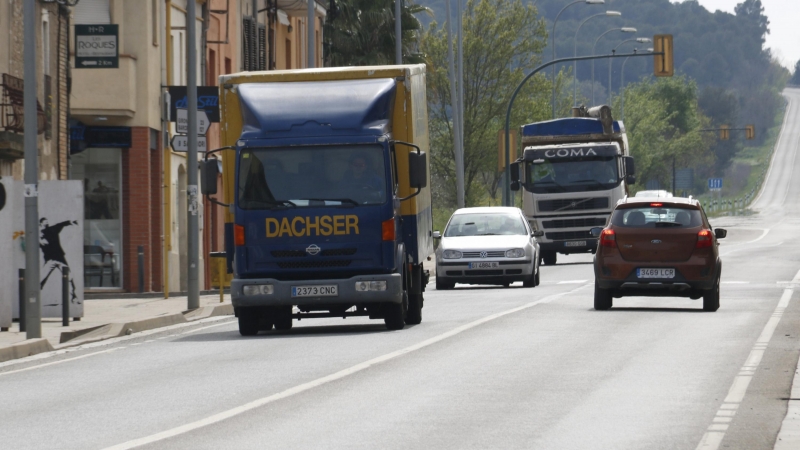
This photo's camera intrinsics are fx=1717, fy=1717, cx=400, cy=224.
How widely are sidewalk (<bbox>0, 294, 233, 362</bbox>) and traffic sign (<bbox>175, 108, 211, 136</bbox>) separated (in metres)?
2.95

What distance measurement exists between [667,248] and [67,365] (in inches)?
369

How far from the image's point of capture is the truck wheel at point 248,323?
20.8m

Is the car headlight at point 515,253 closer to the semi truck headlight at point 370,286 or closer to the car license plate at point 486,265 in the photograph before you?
the car license plate at point 486,265

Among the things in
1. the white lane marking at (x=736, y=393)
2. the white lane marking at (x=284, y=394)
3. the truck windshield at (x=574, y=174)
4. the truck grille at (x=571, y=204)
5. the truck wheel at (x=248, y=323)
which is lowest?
the white lane marking at (x=736, y=393)

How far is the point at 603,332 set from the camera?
19766 millimetres

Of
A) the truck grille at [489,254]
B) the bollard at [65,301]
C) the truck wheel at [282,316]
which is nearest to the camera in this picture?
the truck wheel at [282,316]

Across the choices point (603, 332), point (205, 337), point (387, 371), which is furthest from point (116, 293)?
point (387, 371)

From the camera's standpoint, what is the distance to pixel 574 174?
42.7m

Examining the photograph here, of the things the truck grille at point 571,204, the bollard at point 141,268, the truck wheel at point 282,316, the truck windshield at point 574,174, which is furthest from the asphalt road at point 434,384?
the truck grille at point 571,204

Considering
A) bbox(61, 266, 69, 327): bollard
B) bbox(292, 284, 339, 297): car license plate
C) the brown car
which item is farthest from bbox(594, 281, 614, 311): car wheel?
bbox(61, 266, 69, 327): bollard

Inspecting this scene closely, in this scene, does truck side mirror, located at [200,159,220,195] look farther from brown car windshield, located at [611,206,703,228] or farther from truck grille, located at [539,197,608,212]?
truck grille, located at [539,197,608,212]

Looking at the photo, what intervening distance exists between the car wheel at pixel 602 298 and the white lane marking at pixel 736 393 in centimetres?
284

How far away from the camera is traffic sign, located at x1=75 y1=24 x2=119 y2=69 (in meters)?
33.5

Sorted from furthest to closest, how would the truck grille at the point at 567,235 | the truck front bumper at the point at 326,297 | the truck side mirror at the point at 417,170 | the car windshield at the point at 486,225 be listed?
1. the truck grille at the point at 567,235
2. the car windshield at the point at 486,225
3. the truck front bumper at the point at 326,297
4. the truck side mirror at the point at 417,170
